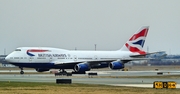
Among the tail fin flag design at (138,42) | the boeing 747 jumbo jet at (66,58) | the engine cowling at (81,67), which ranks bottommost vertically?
the engine cowling at (81,67)

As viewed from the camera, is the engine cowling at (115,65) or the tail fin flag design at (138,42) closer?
the engine cowling at (115,65)

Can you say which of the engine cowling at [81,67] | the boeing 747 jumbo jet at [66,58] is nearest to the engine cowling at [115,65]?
the boeing 747 jumbo jet at [66,58]

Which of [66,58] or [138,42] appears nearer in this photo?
[66,58]

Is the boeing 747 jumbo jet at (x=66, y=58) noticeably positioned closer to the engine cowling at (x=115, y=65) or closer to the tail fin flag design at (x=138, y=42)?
the engine cowling at (x=115, y=65)

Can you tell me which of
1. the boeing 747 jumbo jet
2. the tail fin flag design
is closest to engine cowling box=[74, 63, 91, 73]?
the boeing 747 jumbo jet

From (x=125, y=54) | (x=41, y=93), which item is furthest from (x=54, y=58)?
(x=41, y=93)

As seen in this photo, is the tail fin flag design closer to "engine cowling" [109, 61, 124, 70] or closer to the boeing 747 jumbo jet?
the boeing 747 jumbo jet

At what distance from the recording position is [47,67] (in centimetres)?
10062

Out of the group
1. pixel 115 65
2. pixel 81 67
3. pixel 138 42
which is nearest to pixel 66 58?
pixel 81 67

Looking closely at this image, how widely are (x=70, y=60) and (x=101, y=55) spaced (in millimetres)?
6982

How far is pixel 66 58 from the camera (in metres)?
102

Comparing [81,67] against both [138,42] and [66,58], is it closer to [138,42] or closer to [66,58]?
[66,58]

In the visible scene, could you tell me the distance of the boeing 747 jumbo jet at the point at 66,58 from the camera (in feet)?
323

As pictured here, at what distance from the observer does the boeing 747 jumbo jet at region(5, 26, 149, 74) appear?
98562 millimetres
